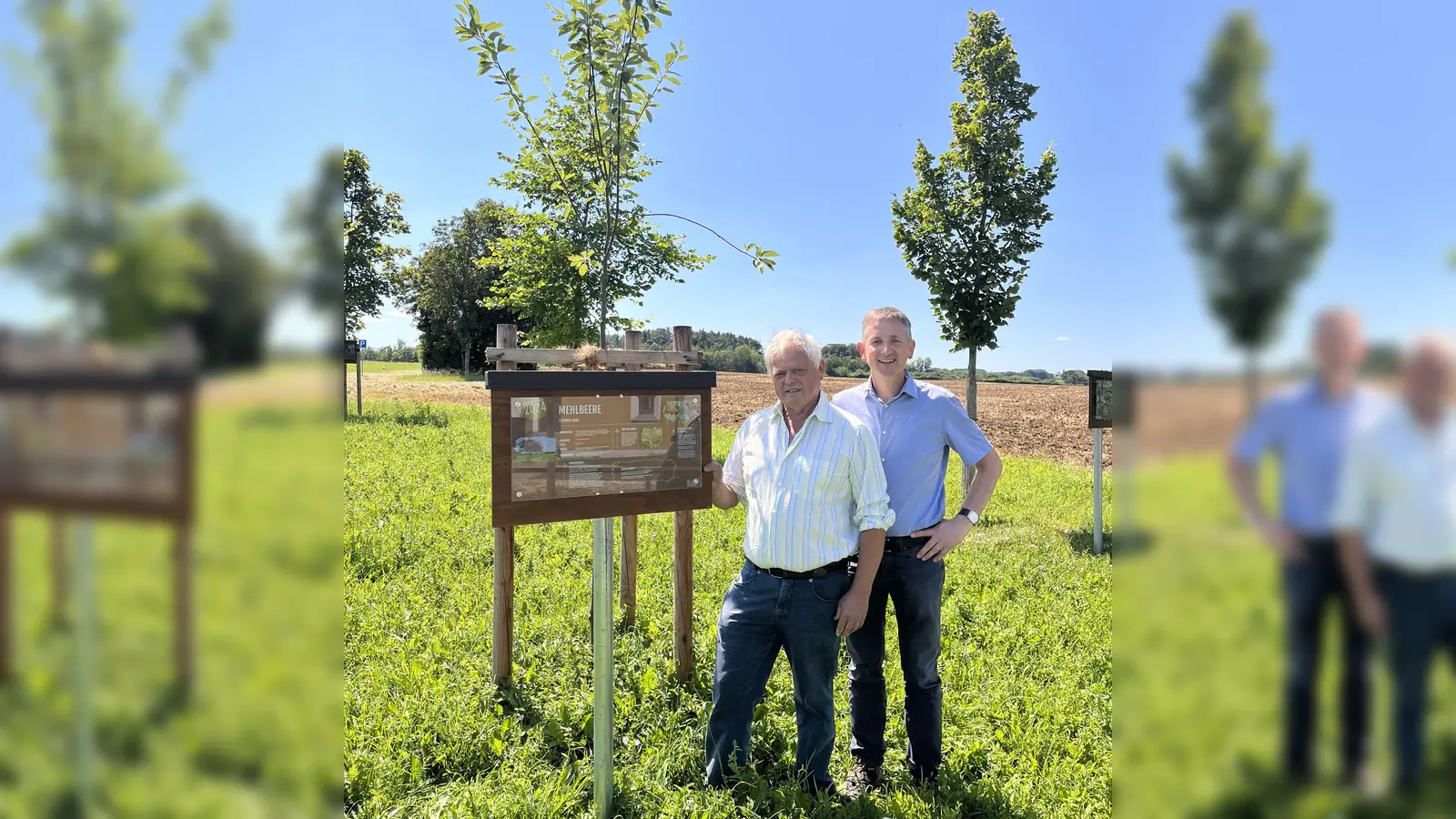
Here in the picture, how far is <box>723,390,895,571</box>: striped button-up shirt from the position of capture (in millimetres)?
3285

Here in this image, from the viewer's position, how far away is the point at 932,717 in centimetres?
368

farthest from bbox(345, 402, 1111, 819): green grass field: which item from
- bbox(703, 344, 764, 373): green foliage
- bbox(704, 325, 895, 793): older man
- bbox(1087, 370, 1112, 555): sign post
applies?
bbox(703, 344, 764, 373): green foliage

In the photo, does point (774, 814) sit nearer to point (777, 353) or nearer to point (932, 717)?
point (932, 717)

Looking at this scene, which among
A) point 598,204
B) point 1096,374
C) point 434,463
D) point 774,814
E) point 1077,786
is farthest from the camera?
point 434,463

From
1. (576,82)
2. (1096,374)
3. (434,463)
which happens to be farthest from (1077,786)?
(434,463)

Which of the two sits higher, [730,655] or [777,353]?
[777,353]
